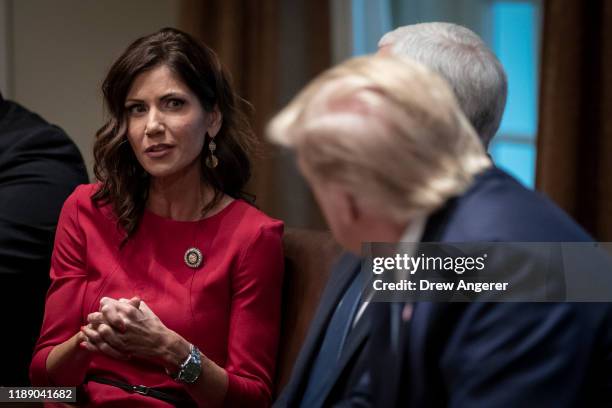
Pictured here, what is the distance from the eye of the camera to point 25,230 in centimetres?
217

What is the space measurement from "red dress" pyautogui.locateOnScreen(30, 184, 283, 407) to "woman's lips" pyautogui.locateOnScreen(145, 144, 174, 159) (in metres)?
0.15

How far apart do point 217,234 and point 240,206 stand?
0.10m

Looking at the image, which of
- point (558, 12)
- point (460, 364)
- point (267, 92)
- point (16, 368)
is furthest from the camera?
point (267, 92)

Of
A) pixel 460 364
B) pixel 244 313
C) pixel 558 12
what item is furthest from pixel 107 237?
pixel 558 12

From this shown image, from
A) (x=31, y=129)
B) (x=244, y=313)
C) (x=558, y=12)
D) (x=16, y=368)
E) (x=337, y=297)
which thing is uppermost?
(x=558, y=12)

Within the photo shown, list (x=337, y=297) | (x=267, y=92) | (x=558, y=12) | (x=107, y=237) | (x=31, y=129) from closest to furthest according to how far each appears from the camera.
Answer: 1. (x=337, y=297)
2. (x=107, y=237)
3. (x=31, y=129)
4. (x=558, y=12)
5. (x=267, y=92)

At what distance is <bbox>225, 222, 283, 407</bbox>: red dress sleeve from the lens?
1.82 metres

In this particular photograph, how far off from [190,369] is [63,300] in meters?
0.40

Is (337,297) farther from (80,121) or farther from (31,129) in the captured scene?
(80,121)

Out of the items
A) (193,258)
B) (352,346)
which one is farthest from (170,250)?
(352,346)

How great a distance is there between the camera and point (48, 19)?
3719 mm

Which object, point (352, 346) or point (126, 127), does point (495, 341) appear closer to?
point (352, 346)

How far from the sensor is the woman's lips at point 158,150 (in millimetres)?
1936

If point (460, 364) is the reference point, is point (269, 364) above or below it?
below
